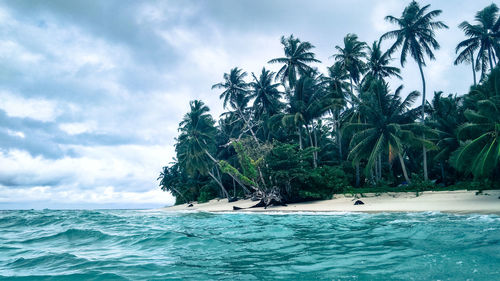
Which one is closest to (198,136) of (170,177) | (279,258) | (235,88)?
(235,88)

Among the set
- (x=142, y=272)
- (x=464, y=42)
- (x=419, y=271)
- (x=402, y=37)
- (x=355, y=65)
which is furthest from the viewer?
(x=355, y=65)

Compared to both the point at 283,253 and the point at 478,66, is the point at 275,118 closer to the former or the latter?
the point at 478,66

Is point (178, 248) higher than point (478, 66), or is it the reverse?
point (478, 66)

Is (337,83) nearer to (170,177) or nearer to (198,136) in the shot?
(198,136)

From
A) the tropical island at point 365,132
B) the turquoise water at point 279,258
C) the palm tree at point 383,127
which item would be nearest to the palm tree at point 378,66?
the tropical island at point 365,132

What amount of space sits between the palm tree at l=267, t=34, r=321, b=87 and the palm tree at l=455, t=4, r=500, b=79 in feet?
52.6

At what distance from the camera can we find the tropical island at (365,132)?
18750 millimetres

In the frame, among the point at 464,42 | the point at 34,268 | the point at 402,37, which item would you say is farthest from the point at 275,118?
the point at 34,268

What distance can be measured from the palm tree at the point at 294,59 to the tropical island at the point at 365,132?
132 millimetres

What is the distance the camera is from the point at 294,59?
38.7 m

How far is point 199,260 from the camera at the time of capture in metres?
5.83

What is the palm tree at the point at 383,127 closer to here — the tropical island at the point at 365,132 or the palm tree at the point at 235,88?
the tropical island at the point at 365,132

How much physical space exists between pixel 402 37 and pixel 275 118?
15102 millimetres

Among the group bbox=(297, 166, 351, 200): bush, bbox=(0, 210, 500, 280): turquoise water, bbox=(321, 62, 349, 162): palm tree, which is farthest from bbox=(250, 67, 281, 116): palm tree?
bbox=(0, 210, 500, 280): turquoise water
